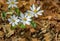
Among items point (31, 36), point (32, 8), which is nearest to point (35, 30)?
point (31, 36)

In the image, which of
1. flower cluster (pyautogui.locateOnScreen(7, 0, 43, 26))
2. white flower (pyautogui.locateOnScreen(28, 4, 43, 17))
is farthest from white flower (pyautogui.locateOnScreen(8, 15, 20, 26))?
white flower (pyautogui.locateOnScreen(28, 4, 43, 17))

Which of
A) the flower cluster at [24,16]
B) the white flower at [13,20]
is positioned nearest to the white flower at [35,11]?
the flower cluster at [24,16]

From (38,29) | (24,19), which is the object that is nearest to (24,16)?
(24,19)

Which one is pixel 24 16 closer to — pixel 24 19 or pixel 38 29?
pixel 24 19

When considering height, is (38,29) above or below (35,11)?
below

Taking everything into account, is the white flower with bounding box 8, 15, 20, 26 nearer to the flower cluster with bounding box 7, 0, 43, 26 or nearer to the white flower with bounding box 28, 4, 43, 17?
the flower cluster with bounding box 7, 0, 43, 26

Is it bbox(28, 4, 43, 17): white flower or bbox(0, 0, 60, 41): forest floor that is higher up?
bbox(28, 4, 43, 17): white flower

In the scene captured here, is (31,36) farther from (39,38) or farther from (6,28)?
(6,28)

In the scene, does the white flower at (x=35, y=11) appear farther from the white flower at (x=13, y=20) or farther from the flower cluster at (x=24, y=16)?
the white flower at (x=13, y=20)
